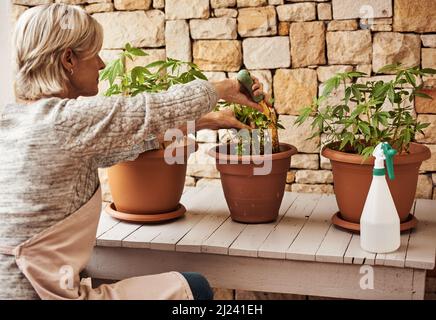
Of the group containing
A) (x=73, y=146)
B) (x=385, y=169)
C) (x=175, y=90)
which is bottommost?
(x=385, y=169)

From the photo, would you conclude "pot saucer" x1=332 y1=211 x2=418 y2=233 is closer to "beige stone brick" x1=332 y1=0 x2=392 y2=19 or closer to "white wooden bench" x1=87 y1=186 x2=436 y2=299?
"white wooden bench" x1=87 y1=186 x2=436 y2=299

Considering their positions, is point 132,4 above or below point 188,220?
above

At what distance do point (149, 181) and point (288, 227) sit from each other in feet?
1.45

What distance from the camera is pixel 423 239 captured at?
6.14ft

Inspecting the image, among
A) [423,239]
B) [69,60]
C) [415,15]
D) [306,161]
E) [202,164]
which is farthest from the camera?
[202,164]

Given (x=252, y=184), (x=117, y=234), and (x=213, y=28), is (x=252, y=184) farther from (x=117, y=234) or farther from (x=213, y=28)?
(x=213, y=28)

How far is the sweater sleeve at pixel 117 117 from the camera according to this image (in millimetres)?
1521

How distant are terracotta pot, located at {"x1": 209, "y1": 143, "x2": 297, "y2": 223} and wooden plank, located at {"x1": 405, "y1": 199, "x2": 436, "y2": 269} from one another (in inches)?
16.3

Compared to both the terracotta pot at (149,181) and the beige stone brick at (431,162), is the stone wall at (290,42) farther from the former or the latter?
the terracotta pot at (149,181)

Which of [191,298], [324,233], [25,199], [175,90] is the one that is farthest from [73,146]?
[324,233]

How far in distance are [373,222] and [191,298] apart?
0.52 meters

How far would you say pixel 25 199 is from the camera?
5.05 ft

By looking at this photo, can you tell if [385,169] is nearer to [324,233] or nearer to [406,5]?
[324,233]

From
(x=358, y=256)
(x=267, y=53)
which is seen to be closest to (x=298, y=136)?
(x=267, y=53)
